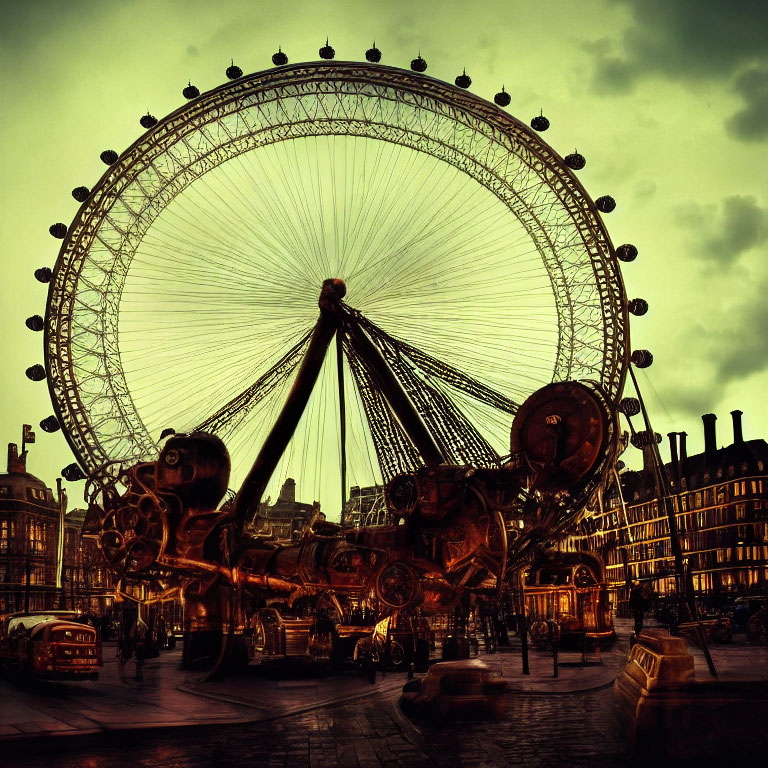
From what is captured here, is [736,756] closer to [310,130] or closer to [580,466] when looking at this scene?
[580,466]

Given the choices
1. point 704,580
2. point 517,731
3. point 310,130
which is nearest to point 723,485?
point 704,580

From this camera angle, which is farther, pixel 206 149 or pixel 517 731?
pixel 206 149

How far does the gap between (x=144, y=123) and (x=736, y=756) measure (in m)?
28.2

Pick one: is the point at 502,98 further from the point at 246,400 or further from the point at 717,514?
the point at 717,514

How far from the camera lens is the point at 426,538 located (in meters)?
23.8

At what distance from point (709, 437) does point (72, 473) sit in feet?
228

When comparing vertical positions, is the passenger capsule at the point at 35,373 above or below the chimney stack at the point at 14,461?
below

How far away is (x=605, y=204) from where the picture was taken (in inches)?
1220

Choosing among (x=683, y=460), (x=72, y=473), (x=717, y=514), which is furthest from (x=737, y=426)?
(x=72, y=473)

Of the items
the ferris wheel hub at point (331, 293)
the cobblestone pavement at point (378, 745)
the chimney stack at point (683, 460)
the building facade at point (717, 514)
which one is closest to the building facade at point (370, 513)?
the ferris wheel hub at point (331, 293)

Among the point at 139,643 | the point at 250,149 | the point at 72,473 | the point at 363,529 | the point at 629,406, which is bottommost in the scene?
the point at 139,643

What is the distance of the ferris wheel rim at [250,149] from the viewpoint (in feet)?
100

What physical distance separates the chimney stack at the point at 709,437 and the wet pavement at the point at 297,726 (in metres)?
66.1

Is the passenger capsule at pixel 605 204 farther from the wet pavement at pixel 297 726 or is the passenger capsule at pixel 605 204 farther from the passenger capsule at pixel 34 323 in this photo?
the passenger capsule at pixel 34 323
